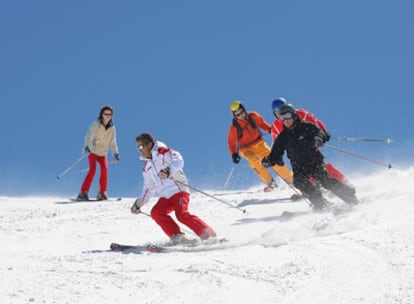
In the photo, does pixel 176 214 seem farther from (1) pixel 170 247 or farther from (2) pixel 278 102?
(2) pixel 278 102

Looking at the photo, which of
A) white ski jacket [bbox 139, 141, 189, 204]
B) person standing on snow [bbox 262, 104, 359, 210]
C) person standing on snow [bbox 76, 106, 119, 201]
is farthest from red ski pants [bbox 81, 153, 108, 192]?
person standing on snow [bbox 262, 104, 359, 210]

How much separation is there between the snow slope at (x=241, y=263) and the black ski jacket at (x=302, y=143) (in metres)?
0.77

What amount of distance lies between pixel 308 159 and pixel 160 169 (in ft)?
7.16

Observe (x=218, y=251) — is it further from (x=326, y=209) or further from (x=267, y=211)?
(x=267, y=211)

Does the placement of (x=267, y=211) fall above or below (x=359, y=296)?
above

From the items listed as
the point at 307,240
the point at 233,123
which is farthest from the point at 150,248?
the point at 233,123

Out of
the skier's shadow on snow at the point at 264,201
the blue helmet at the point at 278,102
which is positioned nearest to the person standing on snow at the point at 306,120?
→ the blue helmet at the point at 278,102

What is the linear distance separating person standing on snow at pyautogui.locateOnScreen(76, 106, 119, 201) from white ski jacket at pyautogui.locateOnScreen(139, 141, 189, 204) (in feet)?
18.5

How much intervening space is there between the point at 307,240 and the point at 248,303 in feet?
6.29

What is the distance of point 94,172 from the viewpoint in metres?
13.2

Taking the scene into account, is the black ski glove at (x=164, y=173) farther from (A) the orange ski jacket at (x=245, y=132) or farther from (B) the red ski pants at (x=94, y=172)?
(B) the red ski pants at (x=94, y=172)

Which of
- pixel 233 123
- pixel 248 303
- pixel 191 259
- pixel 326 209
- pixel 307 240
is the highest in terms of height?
pixel 233 123

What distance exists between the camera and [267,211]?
9.60 meters

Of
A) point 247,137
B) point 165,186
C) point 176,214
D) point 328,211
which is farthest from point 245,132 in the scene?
point 176,214
